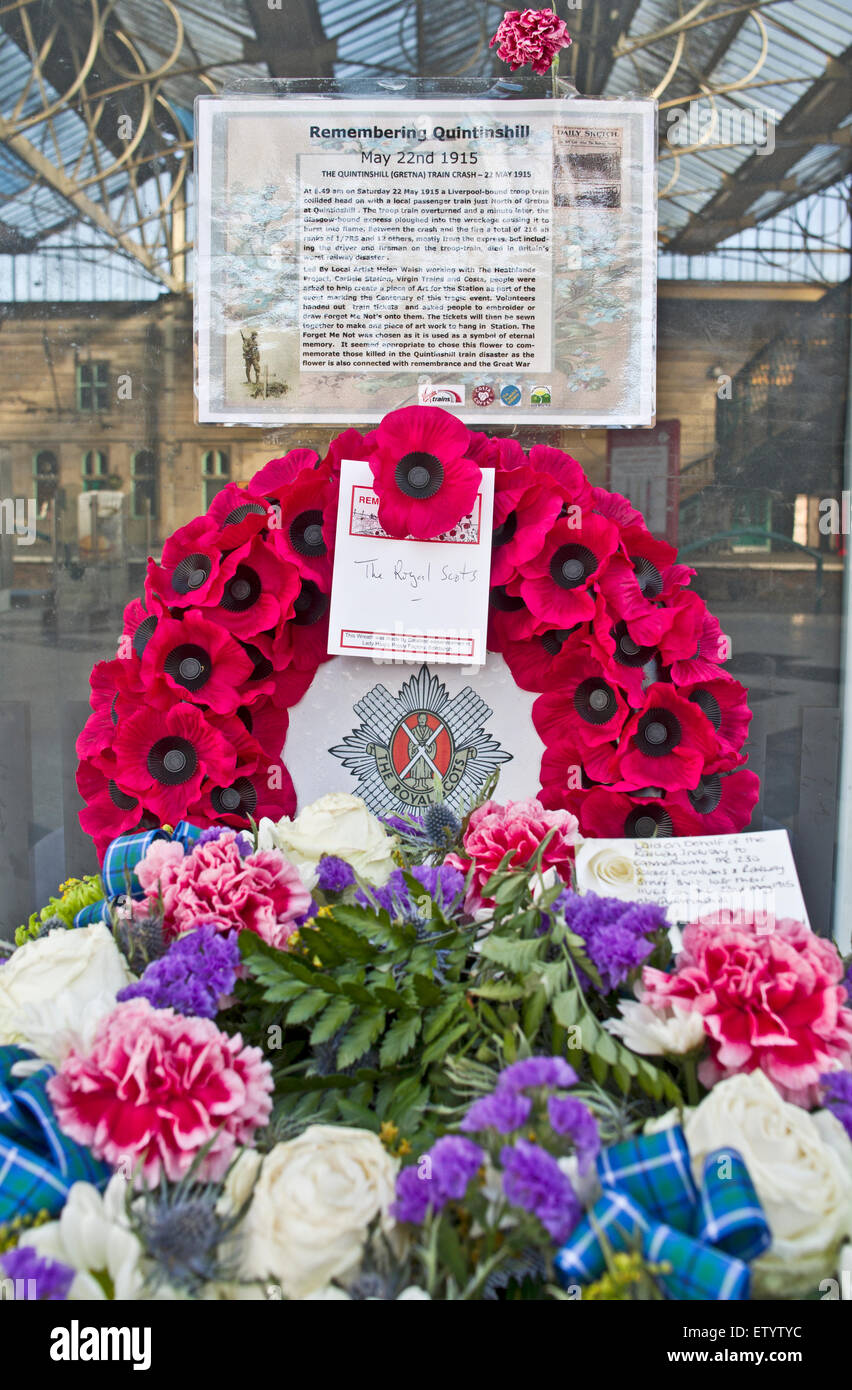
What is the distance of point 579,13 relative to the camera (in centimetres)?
186

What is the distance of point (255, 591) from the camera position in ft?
5.57

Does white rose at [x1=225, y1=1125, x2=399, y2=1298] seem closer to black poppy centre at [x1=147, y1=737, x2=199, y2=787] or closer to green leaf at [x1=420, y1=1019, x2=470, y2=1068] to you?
green leaf at [x1=420, y1=1019, x2=470, y2=1068]

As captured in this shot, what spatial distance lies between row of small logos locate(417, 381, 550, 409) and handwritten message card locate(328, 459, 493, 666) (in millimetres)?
304

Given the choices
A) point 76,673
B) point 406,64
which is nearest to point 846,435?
point 406,64

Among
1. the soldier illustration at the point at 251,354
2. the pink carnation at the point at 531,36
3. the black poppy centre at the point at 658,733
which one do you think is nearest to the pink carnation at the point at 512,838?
the black poppy centre at the point at 658,733

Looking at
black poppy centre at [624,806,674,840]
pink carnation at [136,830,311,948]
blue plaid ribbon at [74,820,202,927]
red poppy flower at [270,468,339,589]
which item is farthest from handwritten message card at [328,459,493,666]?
pink carnation at [136,830,311,948]

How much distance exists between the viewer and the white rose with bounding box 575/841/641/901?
136cm

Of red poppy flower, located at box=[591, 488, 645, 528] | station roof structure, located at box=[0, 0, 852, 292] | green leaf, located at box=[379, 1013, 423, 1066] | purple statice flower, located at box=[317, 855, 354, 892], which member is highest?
station roof structure, located at box=[0, 0, 852, 292]

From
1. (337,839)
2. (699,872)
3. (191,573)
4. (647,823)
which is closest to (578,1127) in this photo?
(337,839)

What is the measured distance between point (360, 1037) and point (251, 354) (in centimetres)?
139

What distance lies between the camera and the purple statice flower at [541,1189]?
2.31ft

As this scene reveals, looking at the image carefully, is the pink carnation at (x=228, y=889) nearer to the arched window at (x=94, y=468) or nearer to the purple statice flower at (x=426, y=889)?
the purple statice flower at (x=426, y=889)

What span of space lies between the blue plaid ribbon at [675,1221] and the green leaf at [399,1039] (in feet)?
0.67
